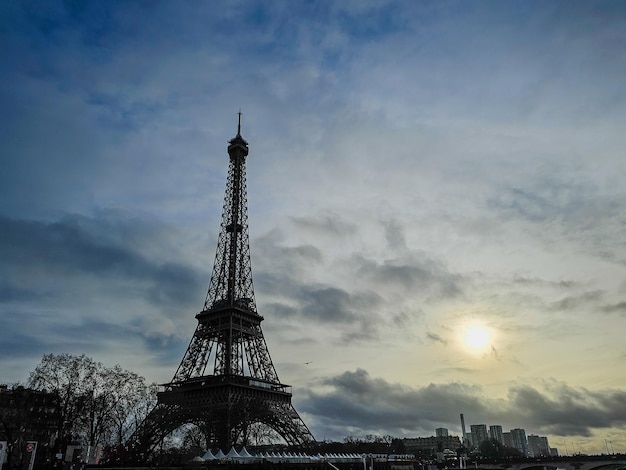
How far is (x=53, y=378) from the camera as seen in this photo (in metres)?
65.4

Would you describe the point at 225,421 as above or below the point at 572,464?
above

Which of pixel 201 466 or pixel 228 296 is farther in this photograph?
pixel 228 296

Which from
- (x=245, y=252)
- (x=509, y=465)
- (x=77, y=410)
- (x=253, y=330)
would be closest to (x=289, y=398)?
(x=253, y=330)

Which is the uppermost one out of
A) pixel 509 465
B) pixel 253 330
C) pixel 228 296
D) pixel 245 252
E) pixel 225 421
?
pixel 245 252

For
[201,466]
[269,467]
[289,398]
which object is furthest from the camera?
[289,398]

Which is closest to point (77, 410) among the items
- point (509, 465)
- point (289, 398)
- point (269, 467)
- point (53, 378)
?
point (53, 378)

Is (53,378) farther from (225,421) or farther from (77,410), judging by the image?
(225,421)

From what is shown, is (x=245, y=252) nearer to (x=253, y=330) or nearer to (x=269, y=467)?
(x=253, y=330)

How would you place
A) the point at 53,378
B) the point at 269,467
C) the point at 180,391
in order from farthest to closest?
1. the point at 180,391
2. the point at 53,378
3. the point at 269,467

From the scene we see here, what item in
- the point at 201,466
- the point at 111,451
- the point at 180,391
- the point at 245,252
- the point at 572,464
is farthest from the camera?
the point at 572,464

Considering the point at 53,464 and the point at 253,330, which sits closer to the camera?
the point at 53,464

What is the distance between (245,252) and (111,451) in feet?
141

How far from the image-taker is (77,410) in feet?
218

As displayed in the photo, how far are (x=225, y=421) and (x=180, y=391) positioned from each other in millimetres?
10157
